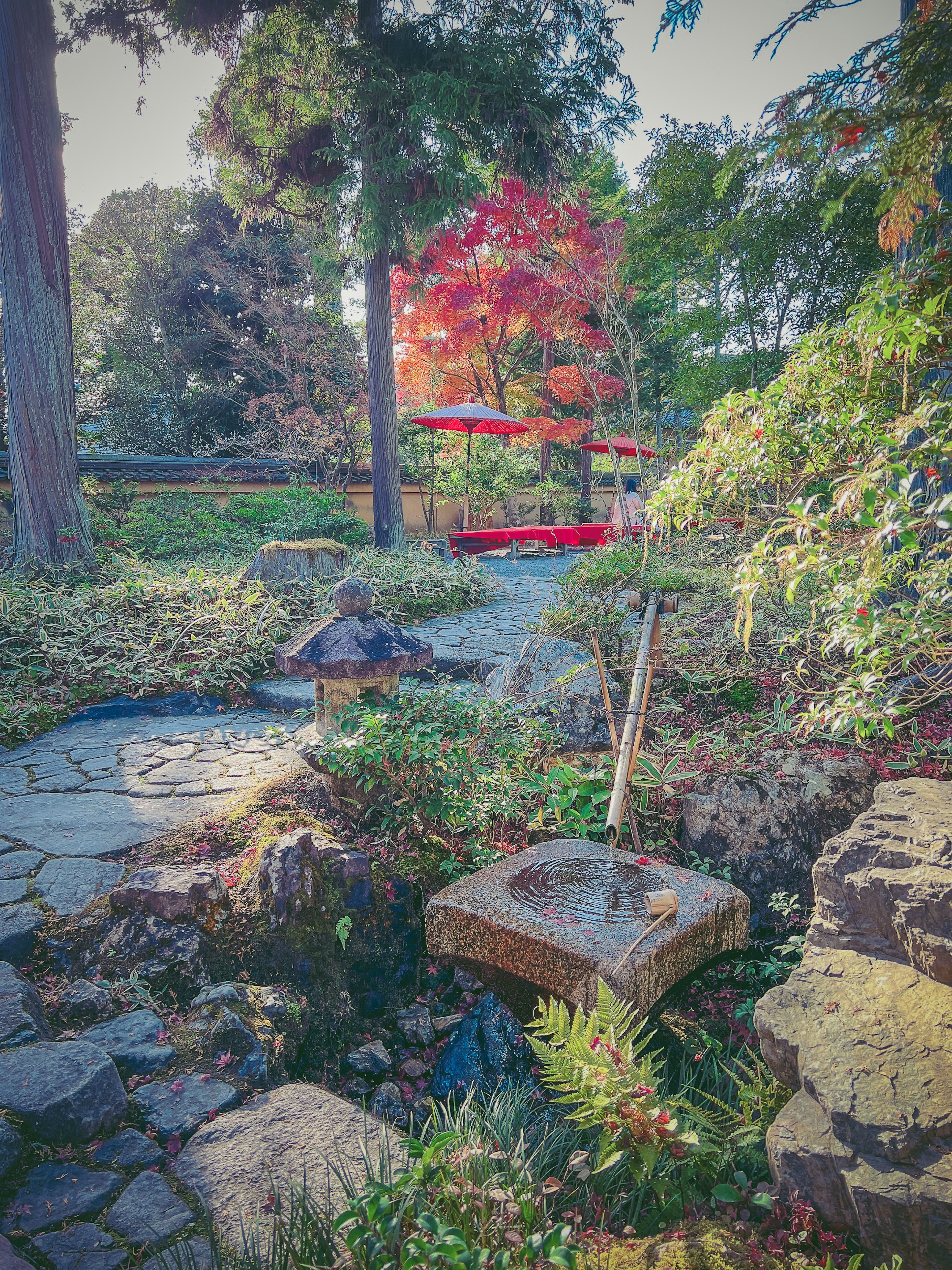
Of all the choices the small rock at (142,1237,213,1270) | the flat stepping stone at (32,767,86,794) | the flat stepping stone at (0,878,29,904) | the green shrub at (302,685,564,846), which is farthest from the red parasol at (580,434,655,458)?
the small rock at (142,1237,213,1270)

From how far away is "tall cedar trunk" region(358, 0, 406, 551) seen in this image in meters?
10.9

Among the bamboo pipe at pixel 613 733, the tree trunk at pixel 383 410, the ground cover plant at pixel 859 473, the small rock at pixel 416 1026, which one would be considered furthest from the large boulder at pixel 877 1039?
the tree trunk at pixel 383 410

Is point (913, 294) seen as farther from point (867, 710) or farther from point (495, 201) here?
point (495, 201)

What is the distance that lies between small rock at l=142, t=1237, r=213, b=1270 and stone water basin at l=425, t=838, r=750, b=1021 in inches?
46.9

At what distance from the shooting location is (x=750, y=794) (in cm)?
A: 356

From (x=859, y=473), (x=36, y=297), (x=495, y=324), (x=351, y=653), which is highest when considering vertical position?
(x=495, y=324)

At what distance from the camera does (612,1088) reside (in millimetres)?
1829

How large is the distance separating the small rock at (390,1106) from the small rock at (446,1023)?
32 cm

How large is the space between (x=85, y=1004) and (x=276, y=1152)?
3.16ft

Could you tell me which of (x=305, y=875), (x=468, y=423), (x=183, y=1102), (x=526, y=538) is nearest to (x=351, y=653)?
(x=305, y=875)

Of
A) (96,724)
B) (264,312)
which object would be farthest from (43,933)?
(264,312)

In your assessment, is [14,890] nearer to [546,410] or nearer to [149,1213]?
[149,1213]

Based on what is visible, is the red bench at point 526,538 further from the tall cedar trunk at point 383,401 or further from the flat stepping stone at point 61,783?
the flat stepping stone at point 61,783

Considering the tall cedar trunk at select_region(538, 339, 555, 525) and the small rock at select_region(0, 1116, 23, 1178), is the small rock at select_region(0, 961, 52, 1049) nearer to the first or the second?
the small rock at select_region(0, 1116, 23, 1178)
